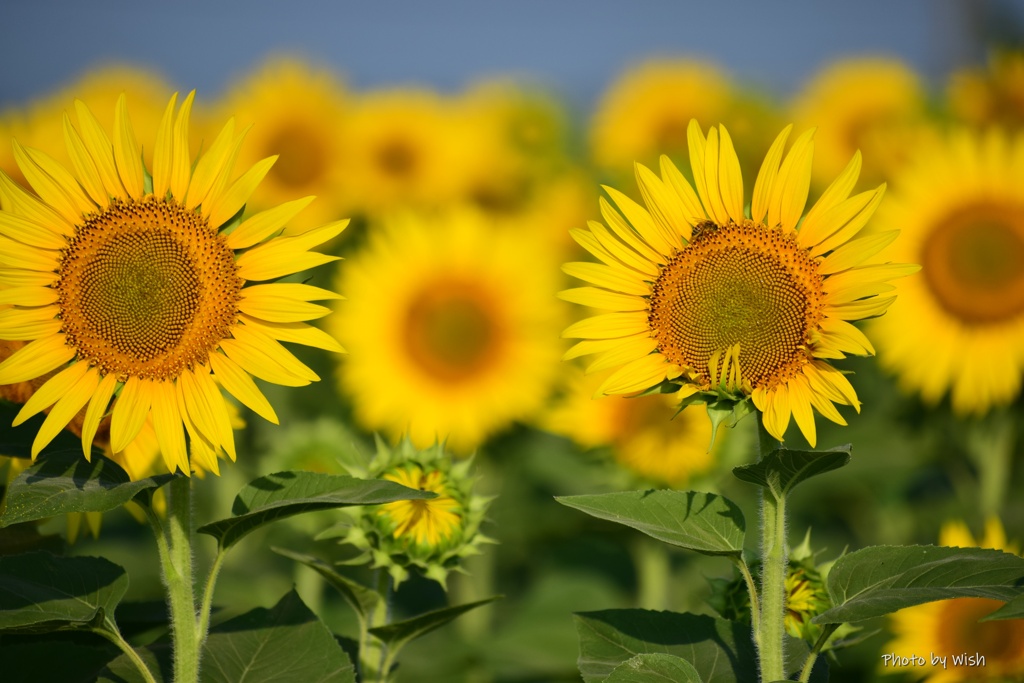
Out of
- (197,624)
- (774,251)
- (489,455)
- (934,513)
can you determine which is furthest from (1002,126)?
(197,624)

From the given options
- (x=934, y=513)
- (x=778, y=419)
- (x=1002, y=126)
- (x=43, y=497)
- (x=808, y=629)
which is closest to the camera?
(x=43, y=497)

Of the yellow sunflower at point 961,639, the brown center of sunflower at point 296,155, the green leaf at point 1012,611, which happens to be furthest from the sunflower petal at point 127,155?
the brown center of sunflower at point 296,155

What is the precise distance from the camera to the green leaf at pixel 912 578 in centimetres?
157

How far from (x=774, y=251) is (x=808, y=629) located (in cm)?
70

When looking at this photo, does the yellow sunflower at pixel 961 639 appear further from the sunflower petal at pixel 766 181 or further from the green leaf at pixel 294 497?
the green leaf at pixel 294 497

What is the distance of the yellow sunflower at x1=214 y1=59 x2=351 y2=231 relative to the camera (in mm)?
5930

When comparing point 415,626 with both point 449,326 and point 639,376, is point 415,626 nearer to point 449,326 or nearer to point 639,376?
point 639,376

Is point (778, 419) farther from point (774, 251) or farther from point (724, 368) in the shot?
point (774, 251)

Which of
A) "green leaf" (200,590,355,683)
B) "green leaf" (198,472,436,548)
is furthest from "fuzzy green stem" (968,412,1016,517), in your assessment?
"green leaf" (198,472,436,548)

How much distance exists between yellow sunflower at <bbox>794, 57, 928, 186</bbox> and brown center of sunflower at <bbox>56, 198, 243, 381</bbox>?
3906 millimetres

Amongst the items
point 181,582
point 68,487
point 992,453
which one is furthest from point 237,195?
point 992,453

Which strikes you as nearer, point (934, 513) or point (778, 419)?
point (778, 419)

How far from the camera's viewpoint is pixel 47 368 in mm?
1765

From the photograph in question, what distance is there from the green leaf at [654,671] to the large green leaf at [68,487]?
72 cm
